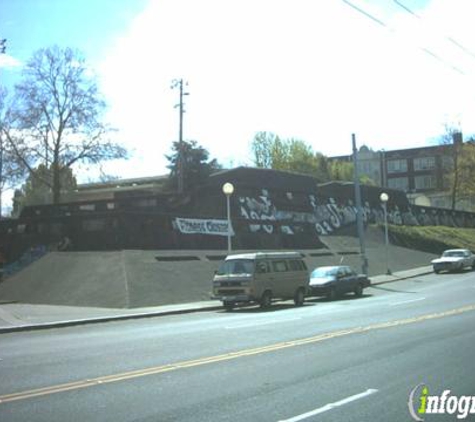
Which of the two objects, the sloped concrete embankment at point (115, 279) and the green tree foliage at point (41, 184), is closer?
the sloped concrete embankment at point (115, 279)

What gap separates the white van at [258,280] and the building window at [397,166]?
3706 inches

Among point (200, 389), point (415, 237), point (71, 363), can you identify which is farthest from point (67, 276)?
point (415, 237)

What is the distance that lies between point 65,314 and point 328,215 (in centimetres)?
3602

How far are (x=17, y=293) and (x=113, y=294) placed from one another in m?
5.72

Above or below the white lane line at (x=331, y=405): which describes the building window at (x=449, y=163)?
above

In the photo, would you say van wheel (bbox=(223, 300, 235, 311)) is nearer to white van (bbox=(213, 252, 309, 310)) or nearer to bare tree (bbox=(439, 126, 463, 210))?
white van (bbox=(213, 252, 309, 310))

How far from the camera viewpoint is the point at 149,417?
7098 mm

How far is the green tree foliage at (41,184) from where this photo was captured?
47.8 metres

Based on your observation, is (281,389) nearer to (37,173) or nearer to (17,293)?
(17,293)

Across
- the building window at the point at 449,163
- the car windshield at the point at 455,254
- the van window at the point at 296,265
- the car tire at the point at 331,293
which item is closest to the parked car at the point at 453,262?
the car windshield at the point at 455,254

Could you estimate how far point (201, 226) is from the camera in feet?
122

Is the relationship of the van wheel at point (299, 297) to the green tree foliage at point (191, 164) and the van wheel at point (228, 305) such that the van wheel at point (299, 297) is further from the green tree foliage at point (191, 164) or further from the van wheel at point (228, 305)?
the green tree foliage at point (191, 164)

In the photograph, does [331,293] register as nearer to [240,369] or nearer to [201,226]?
[201,226]

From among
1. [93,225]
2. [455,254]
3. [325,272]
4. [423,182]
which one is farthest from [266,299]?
[423,182]
